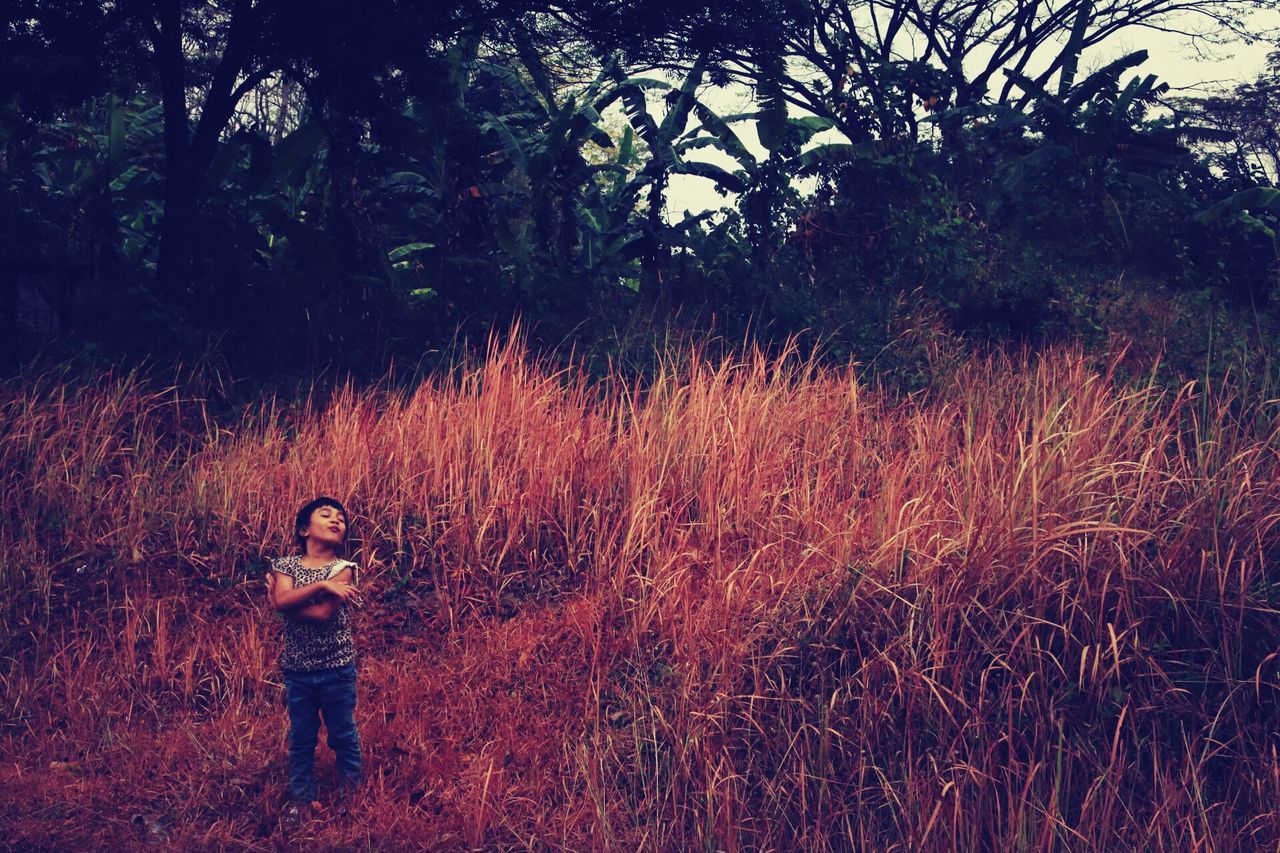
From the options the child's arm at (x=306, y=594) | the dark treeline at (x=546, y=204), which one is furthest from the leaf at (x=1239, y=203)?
the child's arm at (x=306, y=594)

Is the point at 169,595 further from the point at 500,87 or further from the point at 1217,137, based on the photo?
→ the point at 1217,137

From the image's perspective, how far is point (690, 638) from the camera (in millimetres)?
3953

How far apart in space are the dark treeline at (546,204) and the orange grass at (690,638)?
290cm

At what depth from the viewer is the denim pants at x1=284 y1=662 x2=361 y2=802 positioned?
11.4 feet

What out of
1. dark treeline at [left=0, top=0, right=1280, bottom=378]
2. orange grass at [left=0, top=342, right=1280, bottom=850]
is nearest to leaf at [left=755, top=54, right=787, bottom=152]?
dark treeline at [left=0, top=0, right=1280, bottom=378]

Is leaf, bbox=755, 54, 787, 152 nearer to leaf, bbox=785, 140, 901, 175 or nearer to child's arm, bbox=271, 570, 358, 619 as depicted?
leaf, bbox=785, 140, 901, 175

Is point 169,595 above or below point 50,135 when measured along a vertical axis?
below

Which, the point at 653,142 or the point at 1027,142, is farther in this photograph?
the point at 1027,142

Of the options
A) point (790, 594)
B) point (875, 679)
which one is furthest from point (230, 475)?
point (875, 679)

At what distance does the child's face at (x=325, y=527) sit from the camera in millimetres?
3439

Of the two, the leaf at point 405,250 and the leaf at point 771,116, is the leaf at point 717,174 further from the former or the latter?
the leaf at point 405,250

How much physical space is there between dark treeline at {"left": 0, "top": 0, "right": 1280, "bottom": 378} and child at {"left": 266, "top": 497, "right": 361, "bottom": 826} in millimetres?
4982

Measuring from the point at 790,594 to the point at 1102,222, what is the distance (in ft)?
30.7

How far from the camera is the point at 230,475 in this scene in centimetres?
575
